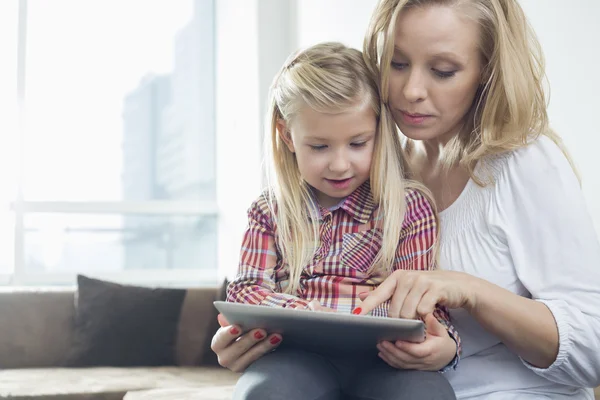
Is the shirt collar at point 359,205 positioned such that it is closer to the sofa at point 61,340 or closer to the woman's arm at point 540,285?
the woman's arm at point 540,285

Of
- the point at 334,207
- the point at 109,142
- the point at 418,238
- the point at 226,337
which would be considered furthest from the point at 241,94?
the point at 226,337

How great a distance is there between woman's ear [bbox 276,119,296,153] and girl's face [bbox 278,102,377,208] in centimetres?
5

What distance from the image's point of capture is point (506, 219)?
4.66 ft

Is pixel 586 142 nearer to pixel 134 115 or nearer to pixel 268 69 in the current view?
pixel 268 69

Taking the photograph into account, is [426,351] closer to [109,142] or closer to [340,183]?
[340,183]

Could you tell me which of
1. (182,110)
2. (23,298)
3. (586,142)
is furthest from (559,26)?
(182,110)

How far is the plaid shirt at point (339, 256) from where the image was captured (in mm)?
1493

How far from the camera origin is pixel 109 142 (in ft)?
18.3

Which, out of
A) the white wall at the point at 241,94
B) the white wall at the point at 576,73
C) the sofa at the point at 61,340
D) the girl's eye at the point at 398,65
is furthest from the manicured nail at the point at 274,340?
the white wall at the point at 241,94

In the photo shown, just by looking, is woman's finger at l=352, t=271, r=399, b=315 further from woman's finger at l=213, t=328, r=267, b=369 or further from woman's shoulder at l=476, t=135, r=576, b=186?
woman's shoulder at l=476, t=135, r=576, b=186

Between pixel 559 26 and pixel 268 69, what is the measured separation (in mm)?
2798

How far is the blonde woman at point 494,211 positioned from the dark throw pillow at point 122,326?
1993 millimetres

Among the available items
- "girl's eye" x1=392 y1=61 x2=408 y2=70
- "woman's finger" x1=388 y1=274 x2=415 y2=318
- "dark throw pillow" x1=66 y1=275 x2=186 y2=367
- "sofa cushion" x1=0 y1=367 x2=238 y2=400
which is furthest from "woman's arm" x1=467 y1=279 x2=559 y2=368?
"dark throw pillow" x1=66 y1=275 x2=186 y2=367

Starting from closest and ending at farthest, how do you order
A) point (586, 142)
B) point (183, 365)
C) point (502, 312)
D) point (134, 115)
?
point (502, 312)
point (586, 142)
point (183, 365)
point (134, 115)
